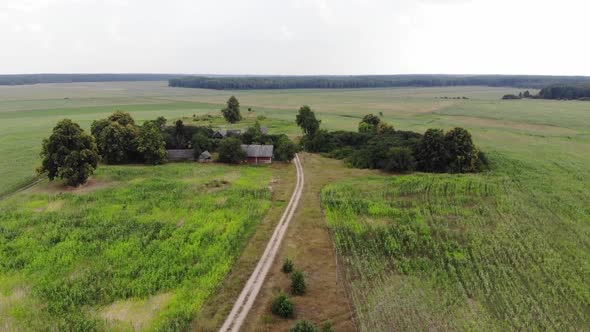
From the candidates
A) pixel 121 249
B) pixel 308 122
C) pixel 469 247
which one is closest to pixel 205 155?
pixel 308 122

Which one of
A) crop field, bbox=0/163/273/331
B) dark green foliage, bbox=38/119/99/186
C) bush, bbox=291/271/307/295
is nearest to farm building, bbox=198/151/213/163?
crop field, bbox=0/163/273/331

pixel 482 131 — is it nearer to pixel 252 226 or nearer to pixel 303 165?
pixel 303 165

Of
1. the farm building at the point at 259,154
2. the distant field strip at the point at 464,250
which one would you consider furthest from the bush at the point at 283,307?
the farm building at the point at 259,154

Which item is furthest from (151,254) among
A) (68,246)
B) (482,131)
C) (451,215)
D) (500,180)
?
(482,131)

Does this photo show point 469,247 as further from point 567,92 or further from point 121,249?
point 567,92

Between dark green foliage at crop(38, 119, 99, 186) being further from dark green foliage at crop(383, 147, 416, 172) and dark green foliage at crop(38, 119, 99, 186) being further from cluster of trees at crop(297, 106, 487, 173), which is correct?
dark green foliage at crop(383, 147, 416, 172)
